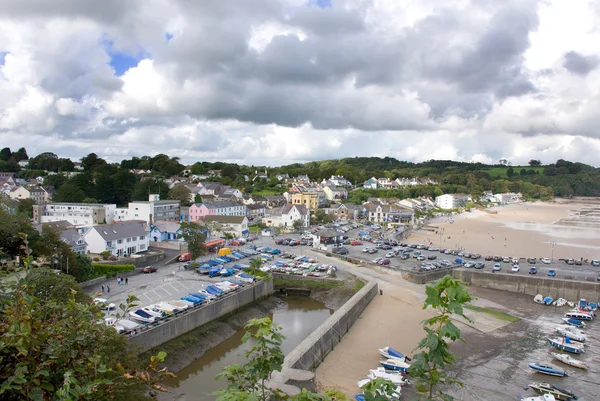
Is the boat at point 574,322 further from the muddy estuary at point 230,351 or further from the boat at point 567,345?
the muddy estuary at point 230,351

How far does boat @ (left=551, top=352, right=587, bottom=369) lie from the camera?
16.2 m

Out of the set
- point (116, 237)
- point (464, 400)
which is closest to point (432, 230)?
point (116, 237)

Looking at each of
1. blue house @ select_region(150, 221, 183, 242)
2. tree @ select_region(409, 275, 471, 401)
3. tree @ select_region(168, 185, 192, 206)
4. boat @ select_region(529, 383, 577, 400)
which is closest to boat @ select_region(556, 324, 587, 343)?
boat @ select_region(529, 383, 577, 400)

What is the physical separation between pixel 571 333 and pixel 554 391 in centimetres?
651

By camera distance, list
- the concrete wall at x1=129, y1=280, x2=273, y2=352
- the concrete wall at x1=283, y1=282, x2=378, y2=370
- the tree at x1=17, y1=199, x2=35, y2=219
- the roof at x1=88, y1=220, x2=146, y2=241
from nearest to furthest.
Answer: the concrete wall at x1=283, y1=282, x2=378, y2=370 < the concrete wall at x1=129, y1=280, x2=273, y2=352 < the roof at x1=88, y1=220, x2=146, y2=241 < the tree at x1=17, y1=199, x2=35, y2=219

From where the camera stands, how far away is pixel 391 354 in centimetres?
1658

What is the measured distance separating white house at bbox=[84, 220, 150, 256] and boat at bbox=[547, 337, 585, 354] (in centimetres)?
2819

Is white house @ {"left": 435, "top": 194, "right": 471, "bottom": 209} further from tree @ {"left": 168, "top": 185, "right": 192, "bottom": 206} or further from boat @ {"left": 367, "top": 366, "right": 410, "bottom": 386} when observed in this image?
boat @ {"left": 367, "top": 366, "right": 410, "bottom": 386}

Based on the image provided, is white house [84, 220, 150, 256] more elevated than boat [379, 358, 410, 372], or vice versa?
white house [84, 220, 150, 256]

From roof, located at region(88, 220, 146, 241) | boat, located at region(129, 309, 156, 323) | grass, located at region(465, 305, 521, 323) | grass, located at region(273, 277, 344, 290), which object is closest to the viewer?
boat, located at region(129, 309, 156, 323)

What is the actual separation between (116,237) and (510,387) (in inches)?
1072

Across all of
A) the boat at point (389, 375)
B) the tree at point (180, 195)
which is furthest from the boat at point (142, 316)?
the tree at point (180, 195)

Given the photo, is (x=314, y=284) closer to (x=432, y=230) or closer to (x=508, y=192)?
(x=432, y=230)

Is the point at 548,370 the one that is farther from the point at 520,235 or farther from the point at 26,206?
the point at 26,206
